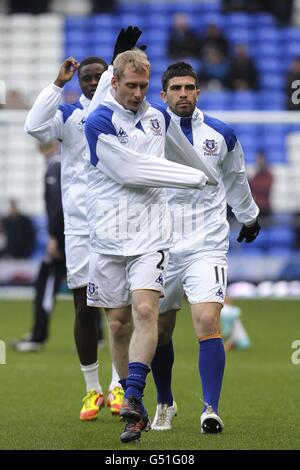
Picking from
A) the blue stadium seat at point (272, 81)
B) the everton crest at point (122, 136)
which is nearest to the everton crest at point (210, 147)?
the everton crest at point (122, 136)

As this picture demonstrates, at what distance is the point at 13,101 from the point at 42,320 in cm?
778

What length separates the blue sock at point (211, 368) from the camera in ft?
23.7

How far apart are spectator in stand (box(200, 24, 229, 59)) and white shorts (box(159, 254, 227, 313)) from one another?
16131mm

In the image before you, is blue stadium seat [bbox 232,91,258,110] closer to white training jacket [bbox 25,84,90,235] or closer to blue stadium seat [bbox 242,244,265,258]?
blue stadium seat [bbox 242,244,265,258]

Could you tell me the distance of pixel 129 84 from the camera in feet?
22.9

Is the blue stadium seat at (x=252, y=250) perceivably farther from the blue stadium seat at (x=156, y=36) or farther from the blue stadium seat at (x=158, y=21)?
the blue stadium seat at (x=158, y=21)

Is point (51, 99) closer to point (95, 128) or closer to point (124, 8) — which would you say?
point (95, 128)

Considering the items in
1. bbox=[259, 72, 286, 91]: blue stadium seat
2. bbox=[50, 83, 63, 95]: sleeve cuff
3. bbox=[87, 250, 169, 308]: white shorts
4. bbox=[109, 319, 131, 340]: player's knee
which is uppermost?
bbox=[50, 83, 63, 95]: sleeve cuff

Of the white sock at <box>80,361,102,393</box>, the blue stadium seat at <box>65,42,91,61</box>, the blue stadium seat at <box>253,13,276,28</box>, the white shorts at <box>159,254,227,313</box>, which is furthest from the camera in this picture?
the blue stadium seat at <box>253,13,276,28</box>

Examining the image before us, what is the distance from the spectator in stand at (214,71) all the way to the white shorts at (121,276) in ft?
52.9

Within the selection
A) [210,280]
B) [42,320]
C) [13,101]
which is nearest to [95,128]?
[210,280]

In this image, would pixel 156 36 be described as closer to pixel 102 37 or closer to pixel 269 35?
pixel 102 37

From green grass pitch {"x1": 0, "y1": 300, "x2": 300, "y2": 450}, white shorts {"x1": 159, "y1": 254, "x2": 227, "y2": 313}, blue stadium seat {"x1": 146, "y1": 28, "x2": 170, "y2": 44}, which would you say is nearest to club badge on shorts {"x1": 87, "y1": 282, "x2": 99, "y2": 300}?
white shorts {"x1": 159, "y1": 254, "x2": 227, "y2": 313}

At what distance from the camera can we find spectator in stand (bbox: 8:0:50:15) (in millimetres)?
26469
